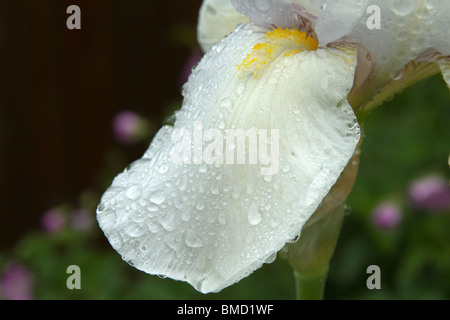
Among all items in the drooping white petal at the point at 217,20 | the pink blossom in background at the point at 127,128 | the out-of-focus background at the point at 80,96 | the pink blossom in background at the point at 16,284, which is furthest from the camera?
the out-of-focus background at the point at 80,96

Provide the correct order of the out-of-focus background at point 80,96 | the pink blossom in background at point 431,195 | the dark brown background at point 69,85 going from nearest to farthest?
1. the pink blossom in background at point 431,195
2. the out-of-focus background at point 80,96
3. the dark brown background at point 69,85

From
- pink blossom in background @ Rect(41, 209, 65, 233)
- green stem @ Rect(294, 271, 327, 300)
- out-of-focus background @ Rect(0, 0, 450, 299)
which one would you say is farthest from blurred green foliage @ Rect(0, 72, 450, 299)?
green stem @ Rect(294, 271, 327, 300)

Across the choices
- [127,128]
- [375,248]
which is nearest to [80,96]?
[127,128]

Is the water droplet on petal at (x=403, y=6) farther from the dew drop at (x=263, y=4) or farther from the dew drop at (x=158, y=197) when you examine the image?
the dew drop at (x=158, y=197)

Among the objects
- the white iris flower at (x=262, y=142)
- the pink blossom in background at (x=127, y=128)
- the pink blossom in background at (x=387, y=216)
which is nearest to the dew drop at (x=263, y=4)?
the white iris flower at (x=262, y=142)

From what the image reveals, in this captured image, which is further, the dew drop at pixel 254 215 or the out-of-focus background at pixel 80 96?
the out-of-focus background at pixel 80 96

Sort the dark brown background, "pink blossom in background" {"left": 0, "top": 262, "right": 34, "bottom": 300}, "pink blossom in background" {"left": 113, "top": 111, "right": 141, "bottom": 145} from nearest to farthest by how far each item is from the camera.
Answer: "pink blossom in background" {"left": 0, "top": 262, "right": 34, "bottom": 300} → "pink blossom in background" {"left": 113, "top": 111, "right": 141, "bottom": 145} → the dark brown background

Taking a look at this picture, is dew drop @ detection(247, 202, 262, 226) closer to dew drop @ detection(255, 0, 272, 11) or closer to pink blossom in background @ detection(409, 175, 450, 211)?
dew drop @ detection(255, 0, 272, 11)
